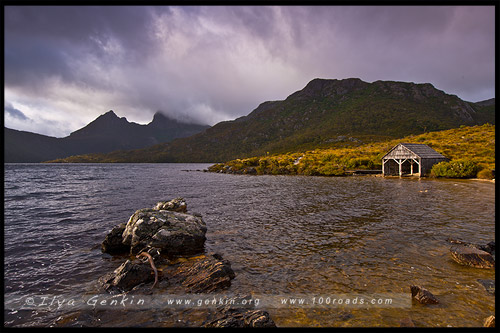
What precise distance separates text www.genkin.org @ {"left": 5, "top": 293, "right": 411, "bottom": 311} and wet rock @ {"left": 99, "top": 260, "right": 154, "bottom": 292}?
0.37m

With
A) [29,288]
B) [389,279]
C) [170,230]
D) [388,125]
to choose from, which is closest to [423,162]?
[389,279]

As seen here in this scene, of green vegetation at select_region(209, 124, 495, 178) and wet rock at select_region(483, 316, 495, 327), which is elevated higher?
green vegetation at select_region(209, 124, 495, 178)

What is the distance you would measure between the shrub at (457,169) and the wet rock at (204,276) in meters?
51.1

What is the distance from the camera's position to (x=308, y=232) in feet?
43.6

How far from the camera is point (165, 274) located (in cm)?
855

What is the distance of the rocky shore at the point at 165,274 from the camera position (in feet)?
19.2

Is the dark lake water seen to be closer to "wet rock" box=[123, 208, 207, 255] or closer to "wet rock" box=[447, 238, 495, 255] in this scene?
"wet rock" box=[447, 238, 495, 255]

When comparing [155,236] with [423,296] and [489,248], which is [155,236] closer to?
[423,296]

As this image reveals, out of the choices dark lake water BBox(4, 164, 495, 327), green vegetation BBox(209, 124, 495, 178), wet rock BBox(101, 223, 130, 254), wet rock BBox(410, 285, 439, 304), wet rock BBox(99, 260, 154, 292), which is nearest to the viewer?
dark lake water BBox(4, 164, 495, 327)

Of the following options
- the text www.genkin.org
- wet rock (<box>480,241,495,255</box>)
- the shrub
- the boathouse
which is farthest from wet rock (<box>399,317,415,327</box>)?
the shrub

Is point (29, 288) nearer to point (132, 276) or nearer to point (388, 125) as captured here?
point (132, 276)

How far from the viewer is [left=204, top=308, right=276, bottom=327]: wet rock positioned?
5317 mm

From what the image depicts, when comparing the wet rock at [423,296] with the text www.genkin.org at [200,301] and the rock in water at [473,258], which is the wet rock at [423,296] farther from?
the rock in water at [473,258]

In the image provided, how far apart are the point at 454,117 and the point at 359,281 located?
21753 cm
